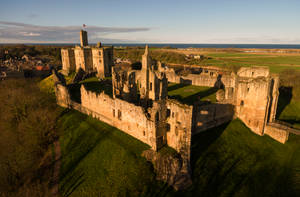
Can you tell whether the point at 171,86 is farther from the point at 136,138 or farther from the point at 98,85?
the point at 136,138

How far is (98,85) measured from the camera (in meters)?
46.6

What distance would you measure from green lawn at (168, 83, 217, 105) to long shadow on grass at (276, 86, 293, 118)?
13293mm

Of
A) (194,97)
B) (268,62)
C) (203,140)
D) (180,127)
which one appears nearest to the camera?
(180,127)

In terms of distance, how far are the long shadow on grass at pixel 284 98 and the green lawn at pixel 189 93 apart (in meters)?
13.3

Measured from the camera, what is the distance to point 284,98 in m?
44.7

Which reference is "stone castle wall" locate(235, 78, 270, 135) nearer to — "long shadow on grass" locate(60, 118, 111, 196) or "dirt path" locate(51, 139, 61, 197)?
"long shadow on grass" locate(60, 118, 111, 196)

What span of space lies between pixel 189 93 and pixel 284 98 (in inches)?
942

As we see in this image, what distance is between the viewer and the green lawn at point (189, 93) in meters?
34.9

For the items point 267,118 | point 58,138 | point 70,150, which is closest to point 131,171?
point 70,150

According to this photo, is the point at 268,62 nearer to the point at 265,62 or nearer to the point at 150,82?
the point at 265,62

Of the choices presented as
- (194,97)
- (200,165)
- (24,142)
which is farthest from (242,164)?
(24,142)

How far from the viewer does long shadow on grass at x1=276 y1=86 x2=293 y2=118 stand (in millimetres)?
39159

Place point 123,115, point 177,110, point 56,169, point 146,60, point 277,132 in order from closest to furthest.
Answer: point 177,110 → point 56,169 → point 123,115 → point 277,132 → point 146,60

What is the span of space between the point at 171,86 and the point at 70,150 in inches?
1145
